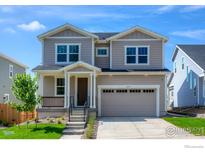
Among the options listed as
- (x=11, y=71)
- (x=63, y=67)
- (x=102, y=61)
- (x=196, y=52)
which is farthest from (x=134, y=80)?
(x=11, y=71)

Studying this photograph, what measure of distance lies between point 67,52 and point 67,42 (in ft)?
1.89

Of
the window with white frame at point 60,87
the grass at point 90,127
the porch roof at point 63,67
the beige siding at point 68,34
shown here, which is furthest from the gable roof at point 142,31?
the grass at point 90,127

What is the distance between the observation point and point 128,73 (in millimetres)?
23547

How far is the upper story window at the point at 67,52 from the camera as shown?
79.1ft

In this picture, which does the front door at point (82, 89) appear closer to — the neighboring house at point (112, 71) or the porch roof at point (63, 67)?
the neighboring house at point (112, 71)

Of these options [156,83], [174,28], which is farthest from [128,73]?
[174,28]

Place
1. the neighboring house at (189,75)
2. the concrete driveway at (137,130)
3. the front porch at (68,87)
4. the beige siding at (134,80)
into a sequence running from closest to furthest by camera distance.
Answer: the concrete driveway at (137,130), the front porch at (68,87), the beige siding at (134,80), the neighboring house at (189,75)

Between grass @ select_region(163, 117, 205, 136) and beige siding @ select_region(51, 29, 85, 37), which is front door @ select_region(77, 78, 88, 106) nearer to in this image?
beige siding @ select_region(51, 29, 85, 37)

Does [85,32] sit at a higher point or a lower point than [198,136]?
higher

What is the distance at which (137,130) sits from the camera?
17141mm

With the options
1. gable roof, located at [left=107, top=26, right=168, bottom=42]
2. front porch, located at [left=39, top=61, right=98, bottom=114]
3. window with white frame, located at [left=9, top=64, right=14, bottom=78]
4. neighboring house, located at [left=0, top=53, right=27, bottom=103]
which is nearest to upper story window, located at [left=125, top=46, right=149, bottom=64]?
gable roof, located at [left=107, top=26, right=168, bottom=42]

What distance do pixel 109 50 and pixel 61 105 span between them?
4475 mm

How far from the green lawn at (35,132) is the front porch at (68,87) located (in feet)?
12.5
